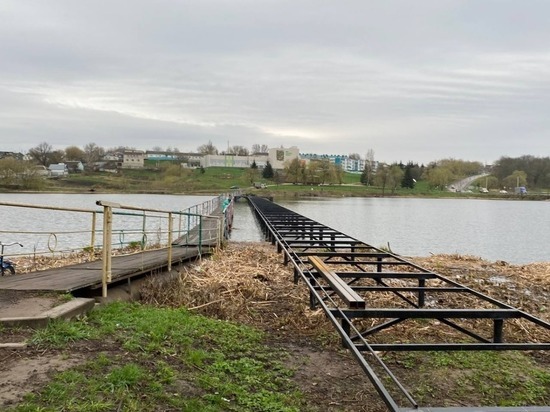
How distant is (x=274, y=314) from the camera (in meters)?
7.56

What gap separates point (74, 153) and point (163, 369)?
167 m

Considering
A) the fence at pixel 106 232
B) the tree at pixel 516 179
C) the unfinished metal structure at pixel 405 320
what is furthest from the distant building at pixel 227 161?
the unfinished metal structure at pixel 405 320

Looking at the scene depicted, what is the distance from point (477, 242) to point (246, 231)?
14.2m

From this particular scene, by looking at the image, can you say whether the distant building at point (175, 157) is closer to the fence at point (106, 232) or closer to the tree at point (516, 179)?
the tree at point (516, 179)

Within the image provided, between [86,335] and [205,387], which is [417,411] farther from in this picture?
[86,335]

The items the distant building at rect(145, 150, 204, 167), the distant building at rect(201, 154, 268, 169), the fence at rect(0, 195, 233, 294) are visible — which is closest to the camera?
the fence at rect(0, 195, 233, 294)

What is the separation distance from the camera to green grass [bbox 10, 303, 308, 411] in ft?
12.6

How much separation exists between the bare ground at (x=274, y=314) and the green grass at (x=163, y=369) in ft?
0.59

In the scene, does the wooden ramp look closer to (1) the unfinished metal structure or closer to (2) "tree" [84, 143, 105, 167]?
(1) the unfinished metal structure

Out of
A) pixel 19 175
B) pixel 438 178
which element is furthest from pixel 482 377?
pixel 438 178

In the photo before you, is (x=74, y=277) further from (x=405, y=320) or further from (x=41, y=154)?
(x=41, y=154)

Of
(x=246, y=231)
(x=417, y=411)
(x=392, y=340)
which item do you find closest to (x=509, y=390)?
(x=392, y=340)

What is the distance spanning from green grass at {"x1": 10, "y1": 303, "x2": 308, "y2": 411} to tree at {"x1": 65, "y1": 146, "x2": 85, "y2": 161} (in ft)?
534

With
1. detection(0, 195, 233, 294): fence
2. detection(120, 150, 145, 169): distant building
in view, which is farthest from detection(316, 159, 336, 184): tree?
detection(0, 195, 233, 294): fence
